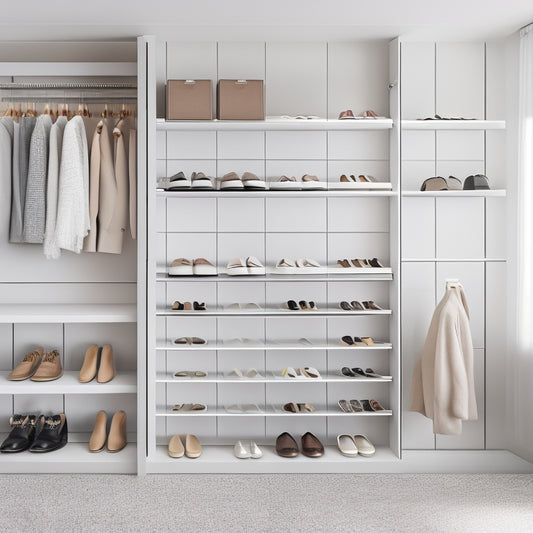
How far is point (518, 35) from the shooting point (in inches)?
127

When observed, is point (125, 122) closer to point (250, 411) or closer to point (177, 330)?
point (177, 330)

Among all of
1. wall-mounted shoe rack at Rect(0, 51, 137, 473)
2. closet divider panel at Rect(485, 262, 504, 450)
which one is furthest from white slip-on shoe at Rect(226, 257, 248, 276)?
closet divider panel at Rect(485, 262, 504, 450)

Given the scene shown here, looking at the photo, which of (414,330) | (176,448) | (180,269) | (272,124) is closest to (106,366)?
(176,448)

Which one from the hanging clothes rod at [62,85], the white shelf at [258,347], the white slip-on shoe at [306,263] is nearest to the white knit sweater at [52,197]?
the hanging clothes rod at [62,85]

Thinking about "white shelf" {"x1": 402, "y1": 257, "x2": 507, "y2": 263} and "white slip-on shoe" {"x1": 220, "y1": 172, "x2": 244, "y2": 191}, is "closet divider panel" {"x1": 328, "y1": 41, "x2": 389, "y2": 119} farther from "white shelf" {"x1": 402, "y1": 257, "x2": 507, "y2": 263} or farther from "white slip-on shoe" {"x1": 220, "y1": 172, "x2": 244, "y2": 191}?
"white shelf" {"x1": 402, "y1": 257, "x2": 507, "y2": 263}

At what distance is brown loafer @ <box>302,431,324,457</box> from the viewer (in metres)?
3.17

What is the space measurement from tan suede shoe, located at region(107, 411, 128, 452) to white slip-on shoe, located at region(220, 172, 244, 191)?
144cm

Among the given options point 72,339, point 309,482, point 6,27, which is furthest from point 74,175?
point 309,482

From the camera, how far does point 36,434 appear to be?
10.9ft

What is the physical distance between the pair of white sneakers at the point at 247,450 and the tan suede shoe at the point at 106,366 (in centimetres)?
81

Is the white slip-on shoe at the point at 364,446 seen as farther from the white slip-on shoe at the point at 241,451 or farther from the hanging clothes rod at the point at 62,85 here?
the hanging clothes rod at the point at 62,85

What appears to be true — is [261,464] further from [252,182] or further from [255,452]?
[252,182]

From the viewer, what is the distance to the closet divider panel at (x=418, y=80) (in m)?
3.35

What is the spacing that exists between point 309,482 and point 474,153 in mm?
2090
